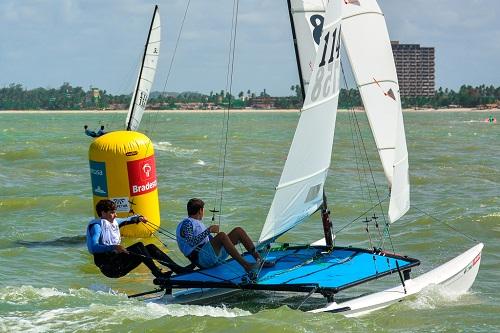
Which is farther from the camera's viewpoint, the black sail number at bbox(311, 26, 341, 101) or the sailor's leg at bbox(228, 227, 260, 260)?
the sailor's leg at bbox(228, 227, 260, 260)

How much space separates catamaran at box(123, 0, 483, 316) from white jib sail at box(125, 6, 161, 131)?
14417 millimetres

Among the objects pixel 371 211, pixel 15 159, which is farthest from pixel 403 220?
pixel 15 159

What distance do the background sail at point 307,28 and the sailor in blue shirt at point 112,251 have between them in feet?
7.53

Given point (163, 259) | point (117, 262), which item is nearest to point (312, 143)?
point (163, 259)

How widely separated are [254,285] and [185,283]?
2.10 feet

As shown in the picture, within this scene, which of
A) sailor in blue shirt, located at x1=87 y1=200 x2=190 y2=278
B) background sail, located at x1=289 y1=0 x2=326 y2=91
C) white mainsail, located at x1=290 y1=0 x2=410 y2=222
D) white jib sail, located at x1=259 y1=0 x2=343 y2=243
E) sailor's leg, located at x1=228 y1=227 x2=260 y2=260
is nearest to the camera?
white jib sail, located at x1=259 y1=0 x2=343 y2=243

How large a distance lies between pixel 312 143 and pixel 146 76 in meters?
16.5

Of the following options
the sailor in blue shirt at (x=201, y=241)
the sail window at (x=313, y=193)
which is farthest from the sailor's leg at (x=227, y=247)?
the sail window at (x=313, y=193)

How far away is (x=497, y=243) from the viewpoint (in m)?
13.1

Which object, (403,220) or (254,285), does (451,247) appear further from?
(254,285)

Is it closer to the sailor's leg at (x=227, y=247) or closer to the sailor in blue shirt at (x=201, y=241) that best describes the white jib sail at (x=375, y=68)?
the sailor in blue shirt at (x=201, y=241)

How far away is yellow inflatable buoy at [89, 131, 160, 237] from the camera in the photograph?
11852 mm

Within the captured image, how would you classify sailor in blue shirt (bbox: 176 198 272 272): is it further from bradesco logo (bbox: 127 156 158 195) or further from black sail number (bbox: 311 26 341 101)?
bradesco logo (bbox: 127 156 158 195)

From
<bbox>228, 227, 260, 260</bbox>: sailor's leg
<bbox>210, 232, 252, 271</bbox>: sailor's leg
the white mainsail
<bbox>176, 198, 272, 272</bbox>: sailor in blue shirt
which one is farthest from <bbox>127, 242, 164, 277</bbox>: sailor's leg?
the white mainsail
